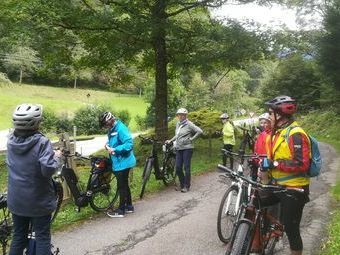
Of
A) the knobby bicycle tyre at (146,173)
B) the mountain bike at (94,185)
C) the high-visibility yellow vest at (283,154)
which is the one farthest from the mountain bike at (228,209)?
the knobby bicycle tyre at (146,173)

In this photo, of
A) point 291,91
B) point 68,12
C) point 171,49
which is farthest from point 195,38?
point 291,91

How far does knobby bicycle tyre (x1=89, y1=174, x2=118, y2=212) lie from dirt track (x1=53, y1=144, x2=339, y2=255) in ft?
1.03

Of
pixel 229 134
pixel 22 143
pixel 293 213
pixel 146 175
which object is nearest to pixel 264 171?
pixel 293 213

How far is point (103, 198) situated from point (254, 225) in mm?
4384

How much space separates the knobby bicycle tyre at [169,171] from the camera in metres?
11.5

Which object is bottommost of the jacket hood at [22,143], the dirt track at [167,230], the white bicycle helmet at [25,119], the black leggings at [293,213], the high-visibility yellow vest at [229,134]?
the dirt track at [167,230]

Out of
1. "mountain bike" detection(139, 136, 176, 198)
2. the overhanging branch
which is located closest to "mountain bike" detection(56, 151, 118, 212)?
"mountain bike" detection(139, 136, 176, 198)

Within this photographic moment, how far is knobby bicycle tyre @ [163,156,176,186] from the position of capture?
1146cm

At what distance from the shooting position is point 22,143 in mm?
4535

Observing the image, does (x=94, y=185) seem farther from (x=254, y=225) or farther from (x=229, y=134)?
(x=229, y=134)

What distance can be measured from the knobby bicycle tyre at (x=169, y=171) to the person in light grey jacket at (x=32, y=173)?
6857 millimetres

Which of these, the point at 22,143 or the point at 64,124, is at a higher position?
the point at 22,143

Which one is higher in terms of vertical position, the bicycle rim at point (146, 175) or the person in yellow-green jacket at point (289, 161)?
the person in yellow-green jacket at point (289, 161)

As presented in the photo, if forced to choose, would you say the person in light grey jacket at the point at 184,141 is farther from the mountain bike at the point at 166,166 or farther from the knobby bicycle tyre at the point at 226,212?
the knobby bicycle tyre at the point at 226,212
